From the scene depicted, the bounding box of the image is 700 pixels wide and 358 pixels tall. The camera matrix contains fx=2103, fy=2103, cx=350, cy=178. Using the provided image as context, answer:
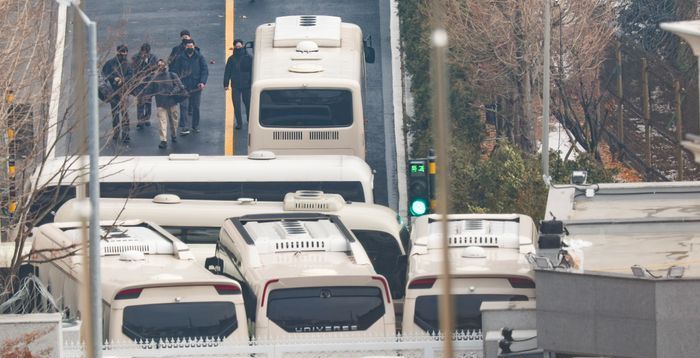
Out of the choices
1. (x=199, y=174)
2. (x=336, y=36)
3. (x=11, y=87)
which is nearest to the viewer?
(x=11, y=87)

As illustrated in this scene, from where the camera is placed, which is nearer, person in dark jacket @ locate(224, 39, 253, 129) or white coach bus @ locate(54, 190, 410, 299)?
white coach bus @ locate(54, 190, 410, 299)

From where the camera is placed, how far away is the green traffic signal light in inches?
1196

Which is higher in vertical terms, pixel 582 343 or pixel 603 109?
pixel 603 109

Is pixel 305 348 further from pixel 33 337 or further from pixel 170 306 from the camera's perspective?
pixel 33 337

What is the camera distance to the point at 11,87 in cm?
2905

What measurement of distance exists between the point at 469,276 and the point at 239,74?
18593 mm

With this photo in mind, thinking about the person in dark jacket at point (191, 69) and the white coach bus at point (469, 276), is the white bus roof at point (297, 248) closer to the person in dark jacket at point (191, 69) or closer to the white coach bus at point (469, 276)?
the white coach bus at point (469, 276)

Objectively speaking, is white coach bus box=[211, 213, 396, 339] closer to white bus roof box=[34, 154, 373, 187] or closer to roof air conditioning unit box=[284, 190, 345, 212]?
roof air conditioning unit box=[284, 190, 345, 212]

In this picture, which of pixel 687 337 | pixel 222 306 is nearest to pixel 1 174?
pixel 222 306

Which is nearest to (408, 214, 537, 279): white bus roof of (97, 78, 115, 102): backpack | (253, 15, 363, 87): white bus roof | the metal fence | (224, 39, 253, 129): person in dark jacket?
the metal fence

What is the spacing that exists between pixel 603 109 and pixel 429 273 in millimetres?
26765

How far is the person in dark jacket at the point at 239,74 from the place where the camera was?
41.7 meters

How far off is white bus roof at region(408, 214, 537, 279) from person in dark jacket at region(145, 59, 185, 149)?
A: 1354 centimetres

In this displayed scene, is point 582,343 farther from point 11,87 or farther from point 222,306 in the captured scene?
point 11,87
